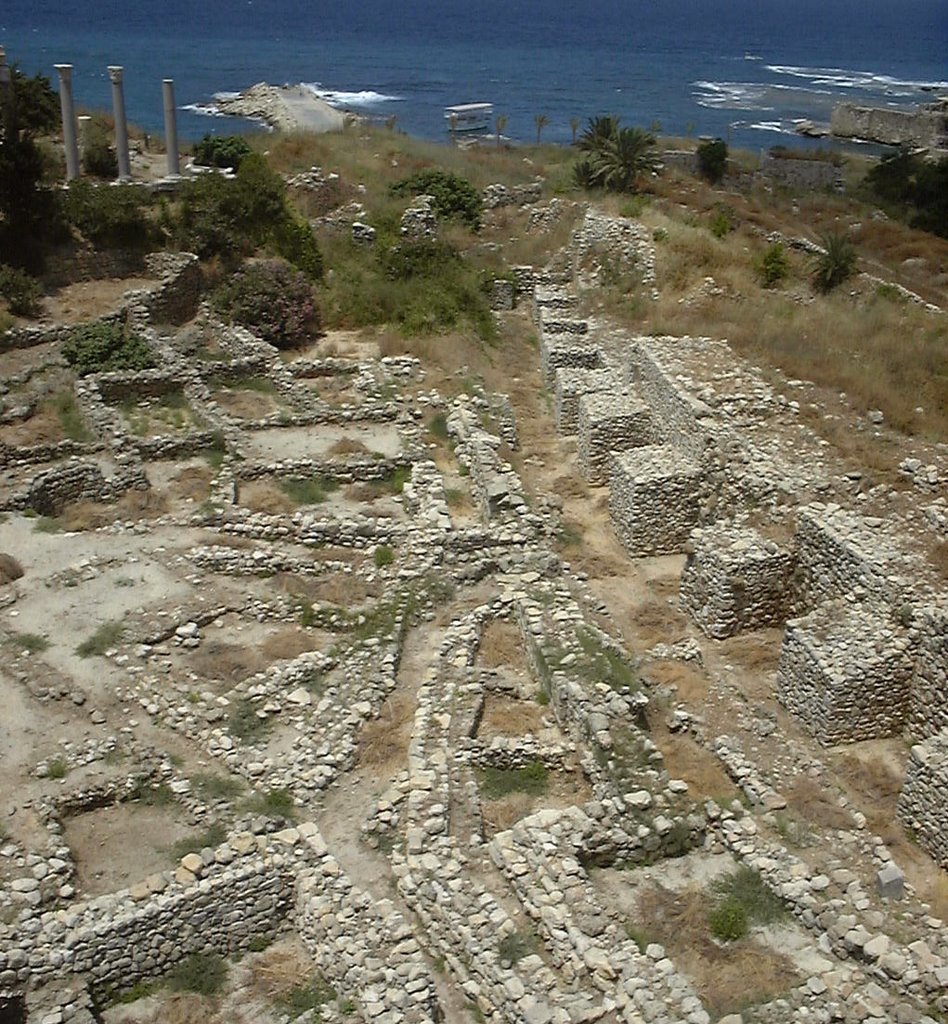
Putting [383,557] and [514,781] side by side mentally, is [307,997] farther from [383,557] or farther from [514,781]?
[383,557]

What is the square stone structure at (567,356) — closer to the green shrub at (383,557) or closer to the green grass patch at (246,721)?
the green shrub at (383,557)

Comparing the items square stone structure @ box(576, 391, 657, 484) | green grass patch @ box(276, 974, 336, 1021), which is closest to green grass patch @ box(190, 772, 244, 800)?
green grass patch @ box(276, 974, 336, 1021)

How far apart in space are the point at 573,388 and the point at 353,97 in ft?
254

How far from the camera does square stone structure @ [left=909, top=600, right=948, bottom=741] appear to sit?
12312mm

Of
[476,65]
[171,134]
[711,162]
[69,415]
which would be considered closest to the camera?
[69,415]

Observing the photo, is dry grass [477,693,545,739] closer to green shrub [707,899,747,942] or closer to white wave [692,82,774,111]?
green shrub [707,899,747,942]

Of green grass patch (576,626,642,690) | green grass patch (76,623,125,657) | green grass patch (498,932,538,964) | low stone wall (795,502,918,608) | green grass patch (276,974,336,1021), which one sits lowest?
green grass patch (276,974,336,1021)

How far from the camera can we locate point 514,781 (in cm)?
1179

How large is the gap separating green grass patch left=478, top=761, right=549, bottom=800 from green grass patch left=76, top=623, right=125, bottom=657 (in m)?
5.03

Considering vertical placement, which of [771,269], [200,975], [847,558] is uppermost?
[771,269]

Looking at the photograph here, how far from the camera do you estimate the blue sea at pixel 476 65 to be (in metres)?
85.9

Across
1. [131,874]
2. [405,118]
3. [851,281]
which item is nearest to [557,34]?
[405,118]

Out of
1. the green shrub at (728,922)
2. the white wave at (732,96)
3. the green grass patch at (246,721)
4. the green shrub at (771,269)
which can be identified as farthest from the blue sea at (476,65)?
the green shrub at (728,922)

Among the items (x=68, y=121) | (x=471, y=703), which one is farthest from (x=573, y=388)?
(x=68, y=121)
